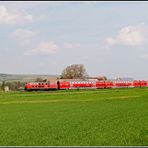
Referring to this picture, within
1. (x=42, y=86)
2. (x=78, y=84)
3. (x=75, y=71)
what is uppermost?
(x=75, y=71)

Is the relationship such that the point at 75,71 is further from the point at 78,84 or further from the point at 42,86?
the point at 42,86

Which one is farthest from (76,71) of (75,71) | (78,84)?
(78,84)

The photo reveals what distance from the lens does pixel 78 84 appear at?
5408 inches

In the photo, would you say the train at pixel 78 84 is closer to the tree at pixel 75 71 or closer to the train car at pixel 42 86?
the train car at pixel 42 86

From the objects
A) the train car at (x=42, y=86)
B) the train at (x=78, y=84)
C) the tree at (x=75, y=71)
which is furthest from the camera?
the tree at (x=75, y=71)

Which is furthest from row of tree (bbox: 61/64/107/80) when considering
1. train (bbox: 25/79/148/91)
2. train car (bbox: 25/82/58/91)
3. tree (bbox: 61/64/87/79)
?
train car (bbox: 25/82/58/91)

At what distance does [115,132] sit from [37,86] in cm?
11199

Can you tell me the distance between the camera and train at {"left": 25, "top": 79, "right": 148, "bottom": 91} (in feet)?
428

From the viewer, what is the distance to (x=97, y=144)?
594 inches

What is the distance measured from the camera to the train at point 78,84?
13038cm

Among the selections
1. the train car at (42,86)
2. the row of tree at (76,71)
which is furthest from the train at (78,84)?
the row of tree at (76,71)

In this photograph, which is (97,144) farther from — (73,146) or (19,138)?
(19,138)

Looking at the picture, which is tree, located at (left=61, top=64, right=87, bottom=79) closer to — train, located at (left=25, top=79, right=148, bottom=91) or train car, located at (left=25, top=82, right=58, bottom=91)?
train, located at (left=25, top=79, right=148, bottom=91)

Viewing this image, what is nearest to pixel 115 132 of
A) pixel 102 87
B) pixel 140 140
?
pixel 140 140
